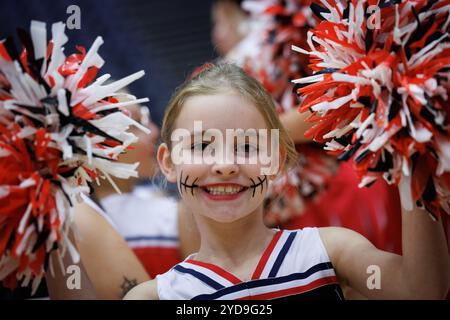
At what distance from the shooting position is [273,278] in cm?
97

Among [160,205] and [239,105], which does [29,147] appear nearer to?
[239,105]

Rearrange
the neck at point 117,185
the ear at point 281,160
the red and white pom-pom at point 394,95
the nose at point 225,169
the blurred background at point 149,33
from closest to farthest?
1. the red and white pom-pom at point 394,95
2. the nose at point 225,169
3. the ear at point 281,160
4. the neck at point 117,185
5. the blurred background at point 149,33

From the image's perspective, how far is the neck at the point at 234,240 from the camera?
100 centimetres

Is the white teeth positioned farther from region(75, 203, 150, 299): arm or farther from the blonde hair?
region(75, 203, 150, 299): arm

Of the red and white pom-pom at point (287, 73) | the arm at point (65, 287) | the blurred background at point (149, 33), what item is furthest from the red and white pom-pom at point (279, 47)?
the arm at point (65, 287)

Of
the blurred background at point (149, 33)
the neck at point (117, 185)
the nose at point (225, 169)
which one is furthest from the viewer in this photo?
the blurred background at point (149, 33)

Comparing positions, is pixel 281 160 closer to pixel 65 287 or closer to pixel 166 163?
pixel 166 163

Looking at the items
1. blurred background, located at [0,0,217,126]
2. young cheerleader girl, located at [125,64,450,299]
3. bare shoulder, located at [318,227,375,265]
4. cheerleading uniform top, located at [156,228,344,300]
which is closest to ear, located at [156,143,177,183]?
young cheerleader girl, located at [125,64,450,299]

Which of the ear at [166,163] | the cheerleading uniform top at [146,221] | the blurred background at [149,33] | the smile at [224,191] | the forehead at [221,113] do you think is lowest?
the cheerleading uniform top at [146,221]

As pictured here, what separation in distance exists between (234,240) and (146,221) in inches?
28.2

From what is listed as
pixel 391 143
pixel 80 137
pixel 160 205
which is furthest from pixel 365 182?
pixel 160 205

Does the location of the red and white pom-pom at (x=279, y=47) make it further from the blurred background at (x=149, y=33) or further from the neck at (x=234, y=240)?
the neck at (x=234, y=240)

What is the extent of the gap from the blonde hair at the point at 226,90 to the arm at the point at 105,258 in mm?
201

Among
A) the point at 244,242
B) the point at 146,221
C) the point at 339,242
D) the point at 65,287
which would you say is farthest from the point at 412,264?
the point at 146,221
